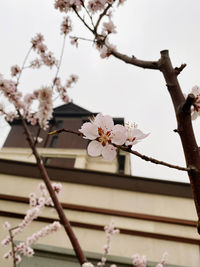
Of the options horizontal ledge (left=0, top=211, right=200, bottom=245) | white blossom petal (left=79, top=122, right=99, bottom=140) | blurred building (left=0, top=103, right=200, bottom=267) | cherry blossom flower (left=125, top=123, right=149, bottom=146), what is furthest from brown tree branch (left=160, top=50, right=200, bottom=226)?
horizontal ledge (left=0, top=211, right=200, bottom=245)

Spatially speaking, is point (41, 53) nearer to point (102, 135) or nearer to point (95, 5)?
point (95, 5)

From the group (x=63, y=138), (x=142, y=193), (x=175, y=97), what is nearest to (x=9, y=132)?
(x=63, y=138)

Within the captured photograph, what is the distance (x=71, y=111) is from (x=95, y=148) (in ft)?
55.9

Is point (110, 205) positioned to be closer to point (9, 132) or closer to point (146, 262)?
point (146, 262)

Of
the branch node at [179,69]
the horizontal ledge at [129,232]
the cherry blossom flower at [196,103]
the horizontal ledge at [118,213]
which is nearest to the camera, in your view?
the branch node at [179,69]

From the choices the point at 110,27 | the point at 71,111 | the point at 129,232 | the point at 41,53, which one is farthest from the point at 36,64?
the point at 71,111

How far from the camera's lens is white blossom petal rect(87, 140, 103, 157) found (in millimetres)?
856

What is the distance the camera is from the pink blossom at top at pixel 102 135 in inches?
32.3

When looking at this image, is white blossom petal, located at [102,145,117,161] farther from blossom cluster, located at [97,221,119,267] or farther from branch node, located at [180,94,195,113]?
blossom cluster, located at [97,221,119,267]

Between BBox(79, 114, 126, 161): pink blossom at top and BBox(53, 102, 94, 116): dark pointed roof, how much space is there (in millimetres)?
16363

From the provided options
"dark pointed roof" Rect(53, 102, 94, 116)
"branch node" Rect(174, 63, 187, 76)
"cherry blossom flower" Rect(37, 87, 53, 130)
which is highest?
"dark pointed roof" Rect(53, 102, 94, 116)

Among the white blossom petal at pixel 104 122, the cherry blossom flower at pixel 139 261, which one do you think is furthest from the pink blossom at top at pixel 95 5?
the cherry blossom flower at pixel 139 261

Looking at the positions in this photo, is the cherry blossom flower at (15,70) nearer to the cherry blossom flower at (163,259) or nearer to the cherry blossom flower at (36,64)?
the cherry blossom flower at (36,64)

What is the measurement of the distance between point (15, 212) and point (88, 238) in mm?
1730
